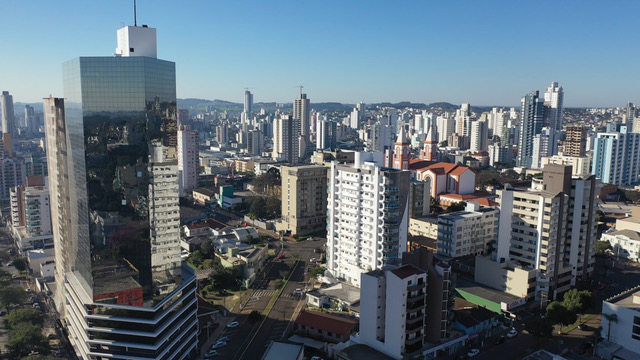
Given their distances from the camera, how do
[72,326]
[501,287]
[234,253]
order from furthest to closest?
[234,253], [501,287], [72,326]

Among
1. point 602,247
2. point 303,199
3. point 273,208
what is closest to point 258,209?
point 273,208

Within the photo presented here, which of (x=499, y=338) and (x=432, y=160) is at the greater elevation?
(x=432, y=160)

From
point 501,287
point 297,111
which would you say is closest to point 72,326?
point 501,287

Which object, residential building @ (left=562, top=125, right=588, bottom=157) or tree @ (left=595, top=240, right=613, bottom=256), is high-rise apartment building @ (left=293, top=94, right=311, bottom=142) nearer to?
residential building @ (left=562, top=125, right=588, bottom=157)

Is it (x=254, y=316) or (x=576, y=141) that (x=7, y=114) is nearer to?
(x=254, y=316)

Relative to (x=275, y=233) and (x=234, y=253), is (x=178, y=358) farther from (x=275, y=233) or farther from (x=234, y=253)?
(x=275, y=233)

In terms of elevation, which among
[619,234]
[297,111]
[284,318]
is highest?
[297,111]


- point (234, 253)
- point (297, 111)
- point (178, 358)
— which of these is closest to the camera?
point (178, 358)
